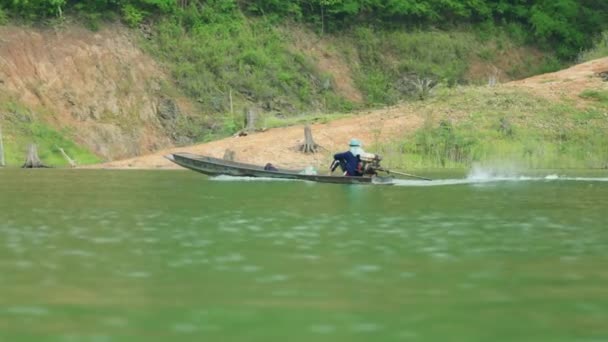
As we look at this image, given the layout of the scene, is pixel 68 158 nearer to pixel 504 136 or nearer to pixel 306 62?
pixel 306 62

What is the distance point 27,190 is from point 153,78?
2839 cm

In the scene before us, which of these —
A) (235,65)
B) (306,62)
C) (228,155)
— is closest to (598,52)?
(306,62)

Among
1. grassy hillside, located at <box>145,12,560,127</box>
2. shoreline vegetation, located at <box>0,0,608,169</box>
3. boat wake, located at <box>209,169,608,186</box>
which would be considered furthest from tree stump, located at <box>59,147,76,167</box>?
boat wake, located at <box>209,169,608,186</box>

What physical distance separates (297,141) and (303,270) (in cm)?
3045

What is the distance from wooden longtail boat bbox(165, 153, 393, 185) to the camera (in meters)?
28.7

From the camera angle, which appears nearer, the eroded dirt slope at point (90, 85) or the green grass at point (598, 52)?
the eroded dirt slope at point (90, 85)

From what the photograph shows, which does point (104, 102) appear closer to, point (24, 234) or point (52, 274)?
point (24, 234)

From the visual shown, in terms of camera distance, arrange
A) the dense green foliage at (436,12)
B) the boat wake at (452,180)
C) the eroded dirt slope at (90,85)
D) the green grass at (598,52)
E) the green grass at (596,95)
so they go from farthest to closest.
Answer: the dense green foliage at (436,12), the green grass at (598,52), the eroded dirt slope at (90,85), the green grass at (596,95), the boat wake at (452,180)

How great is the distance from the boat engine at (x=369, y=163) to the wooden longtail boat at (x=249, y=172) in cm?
76

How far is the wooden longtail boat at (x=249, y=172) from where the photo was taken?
28.7 meters

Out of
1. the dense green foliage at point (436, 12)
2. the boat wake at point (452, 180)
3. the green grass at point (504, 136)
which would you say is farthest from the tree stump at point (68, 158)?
the boat wake at point (452, 180)

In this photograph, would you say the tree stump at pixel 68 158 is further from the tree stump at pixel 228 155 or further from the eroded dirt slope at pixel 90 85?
the tree stump at pixel 228 155

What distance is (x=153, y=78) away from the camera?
53719 mm

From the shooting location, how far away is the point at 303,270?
11.5m
